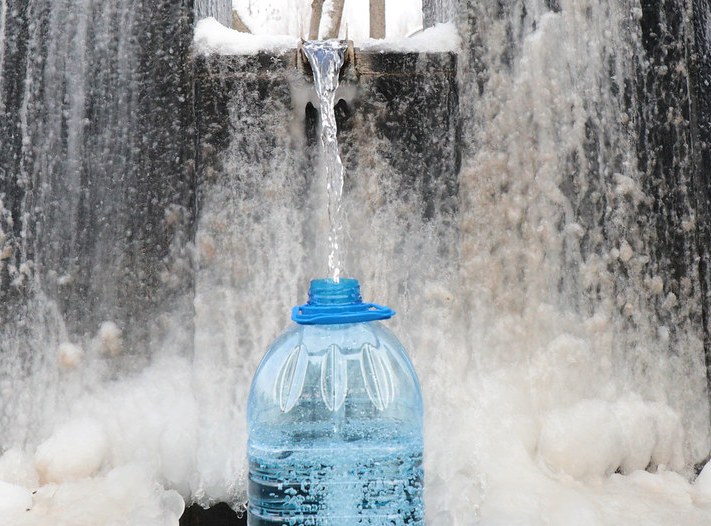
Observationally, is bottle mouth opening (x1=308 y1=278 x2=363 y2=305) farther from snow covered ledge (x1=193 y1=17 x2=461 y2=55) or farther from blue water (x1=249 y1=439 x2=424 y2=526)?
snow covered ledge (x1=193 y1=17 x2=461 y2=55)

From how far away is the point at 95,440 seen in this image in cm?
154

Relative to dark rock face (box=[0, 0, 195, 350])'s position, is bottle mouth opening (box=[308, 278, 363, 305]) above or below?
below

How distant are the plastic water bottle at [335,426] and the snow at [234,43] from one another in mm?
762

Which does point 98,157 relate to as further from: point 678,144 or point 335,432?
point 678,144

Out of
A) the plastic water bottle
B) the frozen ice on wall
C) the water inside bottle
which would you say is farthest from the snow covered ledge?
the frozen ice on wall

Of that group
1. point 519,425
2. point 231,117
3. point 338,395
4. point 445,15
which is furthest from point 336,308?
point 445,15

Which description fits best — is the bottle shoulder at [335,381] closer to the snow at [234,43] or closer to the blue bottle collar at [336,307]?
the blue bottle collar at [336,307]

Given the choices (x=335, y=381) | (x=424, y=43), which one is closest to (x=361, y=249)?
(x=335, y=381)

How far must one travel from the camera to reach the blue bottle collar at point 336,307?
1188mm

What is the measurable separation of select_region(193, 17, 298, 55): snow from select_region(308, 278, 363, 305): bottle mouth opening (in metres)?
0.78

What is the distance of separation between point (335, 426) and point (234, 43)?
1007 millimetres

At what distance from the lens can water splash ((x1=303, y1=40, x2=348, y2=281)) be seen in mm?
1674

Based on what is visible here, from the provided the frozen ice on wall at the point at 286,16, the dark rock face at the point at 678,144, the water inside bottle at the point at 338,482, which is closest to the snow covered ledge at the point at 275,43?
the dark rock face at the point at 678,144

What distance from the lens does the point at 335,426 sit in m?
1.34
